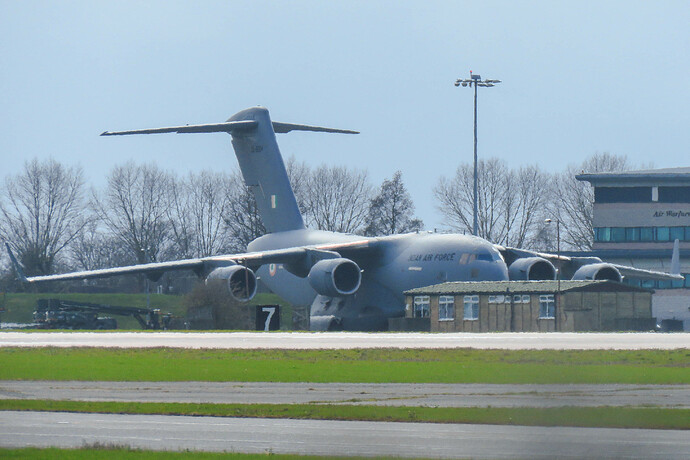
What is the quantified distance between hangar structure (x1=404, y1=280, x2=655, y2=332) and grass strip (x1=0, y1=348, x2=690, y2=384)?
20166 mm

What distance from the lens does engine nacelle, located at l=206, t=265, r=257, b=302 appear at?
60344mm

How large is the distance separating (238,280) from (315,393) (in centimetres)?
3586

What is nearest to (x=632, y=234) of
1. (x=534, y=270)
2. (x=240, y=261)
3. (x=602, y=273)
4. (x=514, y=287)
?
(x=534, y=270)

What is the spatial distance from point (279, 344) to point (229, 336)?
8.08 meters

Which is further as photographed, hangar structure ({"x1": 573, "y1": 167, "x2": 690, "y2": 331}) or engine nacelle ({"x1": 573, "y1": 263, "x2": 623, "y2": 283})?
hangar structure ({"x1": 573, "y1": 167, "x2": 690, "y2": 331})

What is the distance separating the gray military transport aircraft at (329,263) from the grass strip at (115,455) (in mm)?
44755

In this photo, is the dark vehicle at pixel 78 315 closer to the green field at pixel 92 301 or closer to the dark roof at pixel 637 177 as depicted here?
the green field at pixel 92 301

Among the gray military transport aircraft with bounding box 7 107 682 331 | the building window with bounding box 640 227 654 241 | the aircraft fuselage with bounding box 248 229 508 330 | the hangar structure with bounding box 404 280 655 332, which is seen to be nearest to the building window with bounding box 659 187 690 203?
the building window with bounding box 640 227 654 241

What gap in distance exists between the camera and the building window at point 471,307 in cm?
6000

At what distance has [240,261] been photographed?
64750 mm

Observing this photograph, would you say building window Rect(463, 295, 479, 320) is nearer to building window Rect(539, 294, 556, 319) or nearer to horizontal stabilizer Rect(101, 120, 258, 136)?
building window Rect(539, 294, 556, 319)

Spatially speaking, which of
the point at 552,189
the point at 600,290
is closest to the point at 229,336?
the point at 600,290

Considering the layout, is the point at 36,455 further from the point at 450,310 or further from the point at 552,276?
the point at 552,276

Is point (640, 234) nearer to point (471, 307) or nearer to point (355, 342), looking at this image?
point (471, 307)
